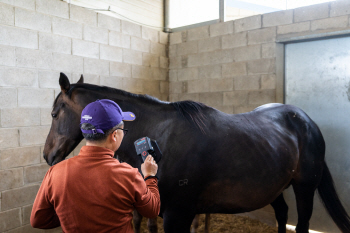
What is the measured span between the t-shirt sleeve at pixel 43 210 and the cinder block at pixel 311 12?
3157mm

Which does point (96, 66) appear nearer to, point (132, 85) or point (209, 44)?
point (132, 85)

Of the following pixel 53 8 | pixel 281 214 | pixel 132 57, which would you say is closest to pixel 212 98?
pixel 132 57

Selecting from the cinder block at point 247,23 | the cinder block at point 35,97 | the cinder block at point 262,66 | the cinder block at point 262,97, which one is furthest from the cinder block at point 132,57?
the cinder block at point 262,97

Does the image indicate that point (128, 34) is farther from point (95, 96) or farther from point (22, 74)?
point (95, 96)

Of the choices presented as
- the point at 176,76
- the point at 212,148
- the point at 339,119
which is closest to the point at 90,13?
the point at 176,76

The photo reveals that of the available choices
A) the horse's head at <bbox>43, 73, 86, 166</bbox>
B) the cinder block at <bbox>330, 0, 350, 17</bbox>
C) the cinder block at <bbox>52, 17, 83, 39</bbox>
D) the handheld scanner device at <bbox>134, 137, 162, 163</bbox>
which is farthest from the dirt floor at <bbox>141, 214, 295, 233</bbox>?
the cinder block at <bbox>330, 0, 350, 17</bbox>

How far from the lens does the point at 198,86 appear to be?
160 inches

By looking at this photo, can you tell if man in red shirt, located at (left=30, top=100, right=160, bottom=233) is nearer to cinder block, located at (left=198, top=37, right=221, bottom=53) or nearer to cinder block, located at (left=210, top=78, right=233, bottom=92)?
cinder block, located at (left=210, top=78, right=233, bottom=92)

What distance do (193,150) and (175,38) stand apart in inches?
116

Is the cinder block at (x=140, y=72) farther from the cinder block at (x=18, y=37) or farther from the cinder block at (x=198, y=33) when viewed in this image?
the cinder block at (x=18, y=37)

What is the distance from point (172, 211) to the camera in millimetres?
1683

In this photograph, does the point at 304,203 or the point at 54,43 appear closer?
the point at 304,203

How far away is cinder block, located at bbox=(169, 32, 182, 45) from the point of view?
13.9ft

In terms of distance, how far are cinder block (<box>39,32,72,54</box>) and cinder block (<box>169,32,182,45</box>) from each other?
5.55 feet
